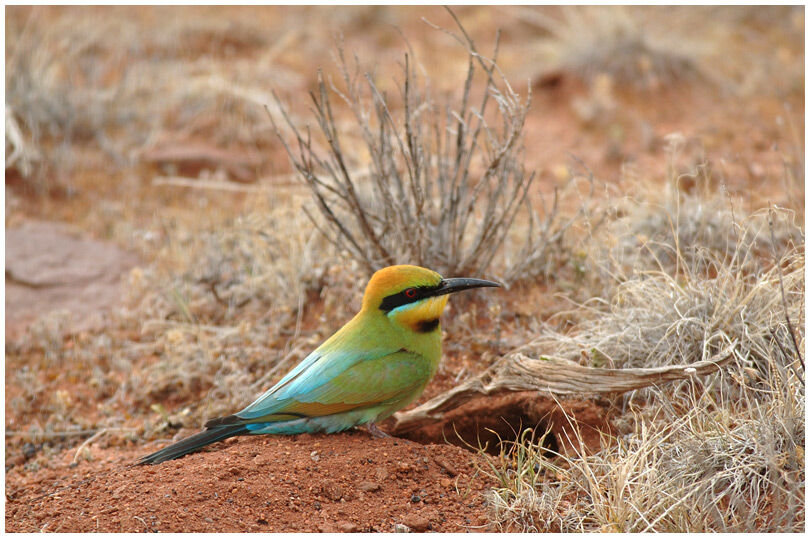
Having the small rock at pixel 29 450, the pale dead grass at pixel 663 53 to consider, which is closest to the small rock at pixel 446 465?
the small rock at pixel 29 450

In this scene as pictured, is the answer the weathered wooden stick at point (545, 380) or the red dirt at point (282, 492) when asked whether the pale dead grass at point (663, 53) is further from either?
the red dirt at point (282, 492)

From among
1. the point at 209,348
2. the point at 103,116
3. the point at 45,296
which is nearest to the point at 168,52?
the point at 103,116

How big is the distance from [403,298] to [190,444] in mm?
1057

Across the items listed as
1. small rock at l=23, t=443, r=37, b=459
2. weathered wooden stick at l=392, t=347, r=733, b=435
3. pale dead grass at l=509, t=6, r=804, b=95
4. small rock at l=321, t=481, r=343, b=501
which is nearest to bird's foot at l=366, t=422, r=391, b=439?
weathered wooden stick at l=392, t=347, r=733, b=435

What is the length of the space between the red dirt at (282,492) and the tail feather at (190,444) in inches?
1.4

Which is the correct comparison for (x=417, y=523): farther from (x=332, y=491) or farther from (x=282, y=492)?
(x=282, y=492)

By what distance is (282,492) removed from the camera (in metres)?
2.97

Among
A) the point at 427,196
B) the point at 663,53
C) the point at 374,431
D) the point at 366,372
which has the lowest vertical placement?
the point at 374,431

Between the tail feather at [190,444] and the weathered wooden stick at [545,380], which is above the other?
the weathered wooden stick at [545,380]

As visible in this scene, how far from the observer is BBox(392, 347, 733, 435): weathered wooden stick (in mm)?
3191

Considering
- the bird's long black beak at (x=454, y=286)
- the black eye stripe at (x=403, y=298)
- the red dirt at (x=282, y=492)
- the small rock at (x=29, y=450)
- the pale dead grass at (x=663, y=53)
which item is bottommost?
the small rock at (x=29, y=450)

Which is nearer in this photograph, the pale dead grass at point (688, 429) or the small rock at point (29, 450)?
the pale dead grass at point (688, 429)

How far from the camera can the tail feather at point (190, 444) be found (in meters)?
3.26

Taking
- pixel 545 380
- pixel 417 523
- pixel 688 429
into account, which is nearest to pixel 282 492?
pixel 417 523
